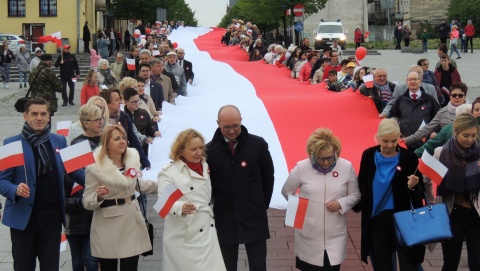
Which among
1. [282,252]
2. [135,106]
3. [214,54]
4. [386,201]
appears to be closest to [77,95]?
[214,54]

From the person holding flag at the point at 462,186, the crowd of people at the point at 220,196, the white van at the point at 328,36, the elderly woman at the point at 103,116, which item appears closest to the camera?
the crowd of people at the point at 220,196

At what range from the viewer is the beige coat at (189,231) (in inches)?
248

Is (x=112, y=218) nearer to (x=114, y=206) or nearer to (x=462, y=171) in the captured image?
(x=114, y=206)

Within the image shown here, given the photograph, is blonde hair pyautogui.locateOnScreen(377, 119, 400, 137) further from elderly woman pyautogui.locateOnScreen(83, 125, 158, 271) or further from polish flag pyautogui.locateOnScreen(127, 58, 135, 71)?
polish flag pyautogui.locateOnScreen(127, 58, 135, 71)

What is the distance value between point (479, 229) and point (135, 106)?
14.7 ft

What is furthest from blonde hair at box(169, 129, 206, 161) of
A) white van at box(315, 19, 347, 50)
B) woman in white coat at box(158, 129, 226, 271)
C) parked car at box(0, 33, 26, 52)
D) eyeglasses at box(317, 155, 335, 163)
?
white van at box(315, 19, 347, 50)

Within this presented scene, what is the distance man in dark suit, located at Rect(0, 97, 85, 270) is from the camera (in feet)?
21.0

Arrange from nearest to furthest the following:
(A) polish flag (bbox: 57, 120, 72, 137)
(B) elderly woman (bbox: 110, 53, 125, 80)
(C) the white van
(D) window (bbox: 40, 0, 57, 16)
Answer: (A) polish flag (bbox: 57, 120, 72, 137)
(B) elderly woman (bbox: 110, 53, 125, 80)
(C) the white van
(D) window (bbox: 40, 0, 57, 16)

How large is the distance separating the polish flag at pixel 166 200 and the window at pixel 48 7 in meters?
43.6

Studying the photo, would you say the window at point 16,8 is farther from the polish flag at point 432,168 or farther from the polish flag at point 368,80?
the polish flag at point 432,168

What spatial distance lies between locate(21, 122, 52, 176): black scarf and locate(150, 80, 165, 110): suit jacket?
6.06 meters

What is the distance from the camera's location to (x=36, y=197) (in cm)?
646

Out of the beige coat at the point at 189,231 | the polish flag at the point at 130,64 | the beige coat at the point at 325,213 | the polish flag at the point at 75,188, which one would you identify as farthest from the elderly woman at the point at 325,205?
the polish flag at the point at 130,64

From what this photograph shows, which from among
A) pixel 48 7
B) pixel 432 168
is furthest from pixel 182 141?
pixel 48 7
